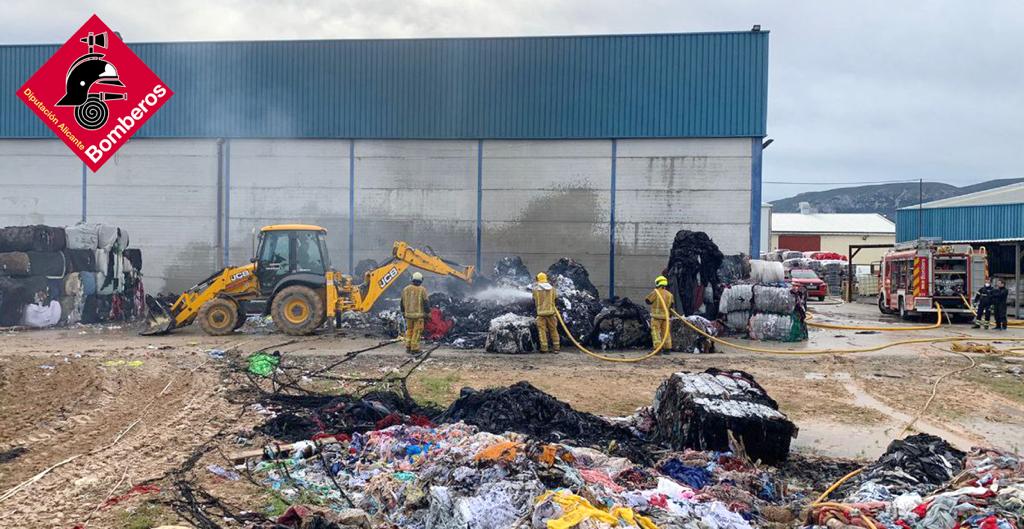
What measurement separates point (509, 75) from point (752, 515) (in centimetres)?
2038

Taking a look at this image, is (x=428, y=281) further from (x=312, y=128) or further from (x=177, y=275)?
(x=177, y=275)

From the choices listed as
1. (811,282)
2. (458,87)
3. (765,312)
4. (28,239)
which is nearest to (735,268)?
(765,312)

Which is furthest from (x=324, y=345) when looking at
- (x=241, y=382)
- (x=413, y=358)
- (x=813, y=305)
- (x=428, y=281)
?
(x=813, y=305)

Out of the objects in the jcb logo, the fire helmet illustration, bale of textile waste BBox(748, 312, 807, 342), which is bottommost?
bale of textile waste BBox(748, 312, 807, 342)

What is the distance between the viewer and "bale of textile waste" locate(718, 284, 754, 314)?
18.0 metres

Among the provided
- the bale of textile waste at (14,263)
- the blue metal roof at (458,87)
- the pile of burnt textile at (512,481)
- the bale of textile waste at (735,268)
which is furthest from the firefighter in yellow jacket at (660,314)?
the bale of textile waste at (14,263)

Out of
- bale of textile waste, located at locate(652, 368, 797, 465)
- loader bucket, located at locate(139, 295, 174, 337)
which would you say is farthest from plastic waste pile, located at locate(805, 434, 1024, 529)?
loader bucket, located at locate(139, 295, 174, 337)

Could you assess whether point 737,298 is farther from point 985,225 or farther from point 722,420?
point 985,225

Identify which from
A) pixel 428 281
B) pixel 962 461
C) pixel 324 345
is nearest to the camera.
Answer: pixel 962 461

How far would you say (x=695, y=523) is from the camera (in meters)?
5.25

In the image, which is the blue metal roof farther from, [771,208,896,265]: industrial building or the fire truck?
[771,208,896,265]: industrial building

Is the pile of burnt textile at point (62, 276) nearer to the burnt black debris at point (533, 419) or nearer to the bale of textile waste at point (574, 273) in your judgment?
the bale of textile waste at point (574, 273)

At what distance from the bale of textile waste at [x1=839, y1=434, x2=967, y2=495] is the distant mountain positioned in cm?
9174

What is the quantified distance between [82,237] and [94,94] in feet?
16.7
